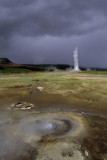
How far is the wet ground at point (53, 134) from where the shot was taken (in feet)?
21.6

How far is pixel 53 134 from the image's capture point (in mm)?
8414

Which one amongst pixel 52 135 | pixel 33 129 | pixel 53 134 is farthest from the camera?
pixel 33 129

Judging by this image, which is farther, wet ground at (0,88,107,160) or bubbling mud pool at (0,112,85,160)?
bubbling mud pool at (0,112,85,160)

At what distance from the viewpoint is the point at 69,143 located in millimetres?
7418

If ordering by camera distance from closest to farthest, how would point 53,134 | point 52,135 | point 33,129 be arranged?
1. point 52,135
2. point 53,134
3. point 33,129

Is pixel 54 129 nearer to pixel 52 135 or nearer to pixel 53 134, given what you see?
pixel 53 134

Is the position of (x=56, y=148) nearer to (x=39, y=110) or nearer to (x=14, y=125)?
(x=14, y=125)

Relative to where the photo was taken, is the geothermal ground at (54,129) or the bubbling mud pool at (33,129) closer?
the geothermal ground at (54,129)

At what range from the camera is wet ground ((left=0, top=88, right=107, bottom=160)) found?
658 cm

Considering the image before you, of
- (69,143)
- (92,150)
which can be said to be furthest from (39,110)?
(92,150)

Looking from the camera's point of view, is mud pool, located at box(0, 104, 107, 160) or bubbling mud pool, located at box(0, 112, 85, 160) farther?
bubbling mud pool, located at box(0, 112, 85, 160)

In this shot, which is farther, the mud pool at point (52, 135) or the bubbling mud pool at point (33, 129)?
the bubbling mud pool at point (33, 129)

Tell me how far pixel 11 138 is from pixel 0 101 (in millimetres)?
8656

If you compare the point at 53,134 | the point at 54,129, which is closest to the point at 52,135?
the point at 53,134
